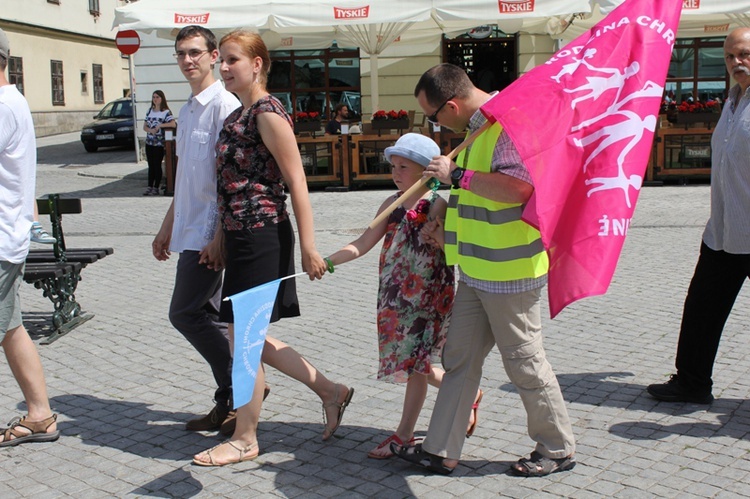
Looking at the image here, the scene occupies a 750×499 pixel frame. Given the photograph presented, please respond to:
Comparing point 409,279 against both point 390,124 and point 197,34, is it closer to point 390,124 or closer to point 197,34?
point 197,34

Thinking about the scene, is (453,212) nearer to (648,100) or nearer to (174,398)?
(648,100)

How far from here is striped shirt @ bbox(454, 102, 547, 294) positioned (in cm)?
351

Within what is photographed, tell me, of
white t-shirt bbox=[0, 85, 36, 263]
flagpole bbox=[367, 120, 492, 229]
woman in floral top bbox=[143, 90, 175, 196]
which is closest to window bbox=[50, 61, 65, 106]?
woman in floral top bbox=[143, 90, 175, 196]

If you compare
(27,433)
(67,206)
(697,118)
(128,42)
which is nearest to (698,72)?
(697,118)

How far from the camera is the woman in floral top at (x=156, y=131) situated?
50.7 feet

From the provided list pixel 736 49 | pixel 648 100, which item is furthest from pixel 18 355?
pixel 736 49

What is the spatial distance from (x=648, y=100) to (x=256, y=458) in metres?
2.30

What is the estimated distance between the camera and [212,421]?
4621 millimetres

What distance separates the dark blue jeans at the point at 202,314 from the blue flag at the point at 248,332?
61 cm

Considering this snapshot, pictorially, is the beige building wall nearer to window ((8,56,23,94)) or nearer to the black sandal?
window ((8,56,23,94))

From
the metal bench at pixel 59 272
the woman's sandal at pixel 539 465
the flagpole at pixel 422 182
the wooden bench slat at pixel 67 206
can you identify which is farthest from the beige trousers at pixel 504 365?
the wooden bench slat at pixel 67 206

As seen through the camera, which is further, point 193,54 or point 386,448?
point 193,54

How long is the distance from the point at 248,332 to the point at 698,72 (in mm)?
18040

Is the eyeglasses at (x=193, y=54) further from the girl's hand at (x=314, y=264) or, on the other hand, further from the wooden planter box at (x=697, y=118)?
the wooden planter box at (x=697, y=118)
